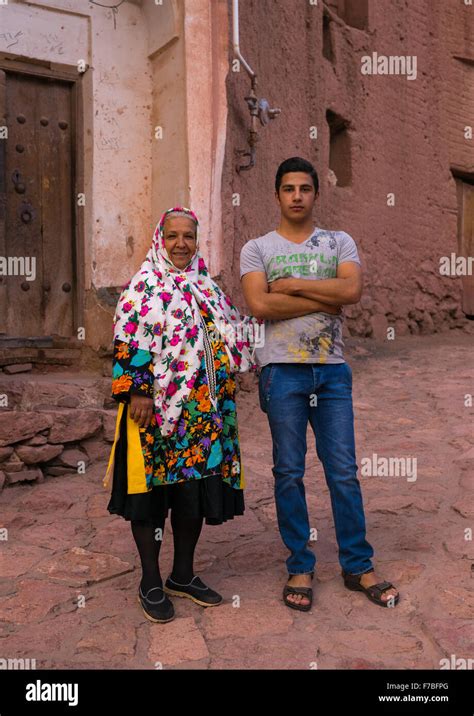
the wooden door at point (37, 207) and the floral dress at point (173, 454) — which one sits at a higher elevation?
the wooden door at point (37, 207)

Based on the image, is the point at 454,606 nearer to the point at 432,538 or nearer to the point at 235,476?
the point at 432,538

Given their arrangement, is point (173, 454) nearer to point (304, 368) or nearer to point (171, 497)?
point (171, 497)

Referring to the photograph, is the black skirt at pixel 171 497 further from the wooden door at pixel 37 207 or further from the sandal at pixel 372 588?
the wooden door at pixel 37 207

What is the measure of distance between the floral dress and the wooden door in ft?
8.55

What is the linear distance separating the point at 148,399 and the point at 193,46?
11.4ft

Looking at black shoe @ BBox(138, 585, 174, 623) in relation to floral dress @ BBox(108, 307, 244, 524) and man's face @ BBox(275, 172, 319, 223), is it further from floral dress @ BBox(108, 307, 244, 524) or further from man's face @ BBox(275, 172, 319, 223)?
man's face @ BBox(275, 172, 319, 223)

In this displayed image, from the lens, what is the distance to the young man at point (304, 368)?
9.61 feet

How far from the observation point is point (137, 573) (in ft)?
11.0

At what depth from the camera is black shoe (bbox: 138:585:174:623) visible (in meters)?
2.84

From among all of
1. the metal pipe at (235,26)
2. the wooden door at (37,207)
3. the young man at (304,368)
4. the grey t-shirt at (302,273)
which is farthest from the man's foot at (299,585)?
the metal pipe at (235,26)

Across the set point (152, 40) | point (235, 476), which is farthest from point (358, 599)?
point (152, 40)

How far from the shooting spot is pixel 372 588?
297cm

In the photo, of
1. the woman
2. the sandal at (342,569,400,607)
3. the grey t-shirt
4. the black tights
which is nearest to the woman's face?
the woman

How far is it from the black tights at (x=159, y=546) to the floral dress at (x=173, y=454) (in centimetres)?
6
